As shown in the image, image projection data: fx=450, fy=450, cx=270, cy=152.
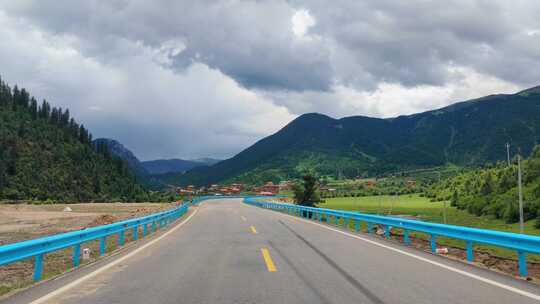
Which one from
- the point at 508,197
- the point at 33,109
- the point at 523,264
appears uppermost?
the point at 33,109

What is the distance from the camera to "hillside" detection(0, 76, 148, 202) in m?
127

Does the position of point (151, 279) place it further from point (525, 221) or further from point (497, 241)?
point (525, 221)

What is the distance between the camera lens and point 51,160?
146 meters

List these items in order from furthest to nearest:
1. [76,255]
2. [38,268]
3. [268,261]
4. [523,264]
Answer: [76,255] → [268,261] → [38,268] → [523,264]

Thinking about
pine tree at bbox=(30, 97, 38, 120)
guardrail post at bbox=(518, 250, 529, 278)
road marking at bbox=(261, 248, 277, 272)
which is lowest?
road marking at bbox=(261, 248, 277, 272)

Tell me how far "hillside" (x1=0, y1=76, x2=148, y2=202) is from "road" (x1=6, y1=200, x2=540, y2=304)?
395ft

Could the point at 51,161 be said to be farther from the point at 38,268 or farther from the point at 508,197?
the point at 38,268

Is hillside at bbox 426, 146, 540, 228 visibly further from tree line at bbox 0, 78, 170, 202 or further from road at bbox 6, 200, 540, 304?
tree line at bbox 0, 78, 170, 202

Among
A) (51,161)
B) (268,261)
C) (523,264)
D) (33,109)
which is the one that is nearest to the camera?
(523,264)

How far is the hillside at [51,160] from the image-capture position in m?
127

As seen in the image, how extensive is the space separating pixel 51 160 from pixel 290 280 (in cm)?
15524

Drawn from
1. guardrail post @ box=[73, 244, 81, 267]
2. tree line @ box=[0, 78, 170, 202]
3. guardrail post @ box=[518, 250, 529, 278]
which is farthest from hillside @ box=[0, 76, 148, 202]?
guardrail post @ box=[518, 250, 529, 278]

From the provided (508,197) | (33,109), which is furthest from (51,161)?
(508,197)

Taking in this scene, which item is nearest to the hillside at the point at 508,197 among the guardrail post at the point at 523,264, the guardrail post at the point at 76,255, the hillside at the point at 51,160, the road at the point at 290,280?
the road at the point at 290,280
